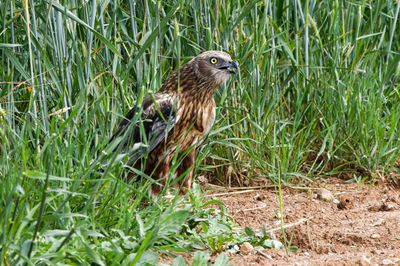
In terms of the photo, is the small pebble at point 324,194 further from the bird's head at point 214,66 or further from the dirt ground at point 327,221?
the bird's head at point 214,66

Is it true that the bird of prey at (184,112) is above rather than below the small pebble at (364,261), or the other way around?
above

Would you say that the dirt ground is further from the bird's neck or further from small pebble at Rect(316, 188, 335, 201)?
the bird's neck

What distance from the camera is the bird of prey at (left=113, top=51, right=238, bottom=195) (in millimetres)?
5559

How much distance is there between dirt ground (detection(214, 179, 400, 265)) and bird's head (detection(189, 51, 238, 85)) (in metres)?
0.72

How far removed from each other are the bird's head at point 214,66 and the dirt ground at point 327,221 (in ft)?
2.36

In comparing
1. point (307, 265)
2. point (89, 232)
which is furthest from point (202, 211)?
point (89, 232)

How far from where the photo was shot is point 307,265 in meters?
4.30

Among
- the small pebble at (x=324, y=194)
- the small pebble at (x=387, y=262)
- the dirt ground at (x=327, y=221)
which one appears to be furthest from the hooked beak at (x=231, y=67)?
the small pebble at (x=387, y=262)

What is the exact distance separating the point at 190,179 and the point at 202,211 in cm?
85

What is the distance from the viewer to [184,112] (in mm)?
5805

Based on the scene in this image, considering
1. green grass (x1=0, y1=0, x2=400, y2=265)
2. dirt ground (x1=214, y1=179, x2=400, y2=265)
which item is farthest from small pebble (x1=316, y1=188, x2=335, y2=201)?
green grass (x1=0, y1=0, x2=400, y2=265)

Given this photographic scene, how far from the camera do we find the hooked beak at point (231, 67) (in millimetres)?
5875

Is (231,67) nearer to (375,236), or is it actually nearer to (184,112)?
(184,112)

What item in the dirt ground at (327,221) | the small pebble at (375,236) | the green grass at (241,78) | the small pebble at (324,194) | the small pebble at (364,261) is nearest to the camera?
the small pebble at (364,261)
